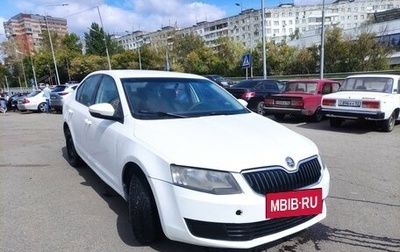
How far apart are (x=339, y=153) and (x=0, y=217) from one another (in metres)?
5.81

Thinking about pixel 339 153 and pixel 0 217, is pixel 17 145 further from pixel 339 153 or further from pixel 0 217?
pixel 339 153

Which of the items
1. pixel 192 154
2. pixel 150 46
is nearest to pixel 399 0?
pixel 150 46

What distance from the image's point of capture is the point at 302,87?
10.7 m

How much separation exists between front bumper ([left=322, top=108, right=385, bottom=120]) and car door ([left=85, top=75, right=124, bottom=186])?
21.9ft

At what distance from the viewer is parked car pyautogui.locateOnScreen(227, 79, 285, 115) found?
1242 centimetres

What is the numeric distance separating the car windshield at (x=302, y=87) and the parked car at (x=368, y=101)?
3.89ft

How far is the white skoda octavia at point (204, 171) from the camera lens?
238 cm

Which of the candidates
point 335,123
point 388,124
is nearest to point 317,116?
point 335,123

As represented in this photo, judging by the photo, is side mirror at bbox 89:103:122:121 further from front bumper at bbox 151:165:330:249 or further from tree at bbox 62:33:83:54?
tree at bbox 62:33:83:54

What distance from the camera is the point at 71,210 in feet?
12.4

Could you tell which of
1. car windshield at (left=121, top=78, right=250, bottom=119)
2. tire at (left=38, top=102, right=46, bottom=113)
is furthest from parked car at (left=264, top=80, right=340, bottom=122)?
tire at (left=38, top=102, right=46, bottom=113)

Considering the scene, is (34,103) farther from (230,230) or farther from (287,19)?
(287,19)

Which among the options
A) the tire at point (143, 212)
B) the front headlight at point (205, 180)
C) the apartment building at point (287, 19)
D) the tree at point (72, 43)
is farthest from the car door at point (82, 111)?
the apartment building at point (287, 19)

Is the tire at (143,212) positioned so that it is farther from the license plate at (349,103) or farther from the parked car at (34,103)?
Answer: the parked car at (34,103)
